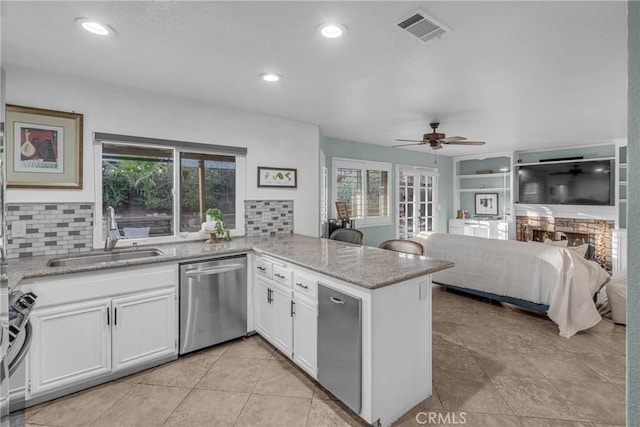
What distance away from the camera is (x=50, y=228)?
99.0 inches

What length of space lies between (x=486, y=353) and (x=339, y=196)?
347 cm

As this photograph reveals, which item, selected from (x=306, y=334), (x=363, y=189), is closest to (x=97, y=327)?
(x=306, y=334)

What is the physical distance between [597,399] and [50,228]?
13.8 ft

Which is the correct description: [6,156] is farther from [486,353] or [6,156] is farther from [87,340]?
[486,353]

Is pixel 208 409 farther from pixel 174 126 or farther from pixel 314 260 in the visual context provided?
pixel 174 126

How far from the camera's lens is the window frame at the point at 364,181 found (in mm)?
5480

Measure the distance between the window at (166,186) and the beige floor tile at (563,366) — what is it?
10.1 feet

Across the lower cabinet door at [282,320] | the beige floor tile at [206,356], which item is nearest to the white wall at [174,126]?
the lower cabinet door at [282,320]

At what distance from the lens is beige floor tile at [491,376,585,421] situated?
1.93 metres

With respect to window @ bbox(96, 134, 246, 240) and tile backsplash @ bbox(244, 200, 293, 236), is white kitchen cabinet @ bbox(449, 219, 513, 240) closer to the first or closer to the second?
tile backsplash @ bbox(244, 200, 293, 236)

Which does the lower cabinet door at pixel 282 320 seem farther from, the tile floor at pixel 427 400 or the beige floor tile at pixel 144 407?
the beige floor tile at pixel 144 407

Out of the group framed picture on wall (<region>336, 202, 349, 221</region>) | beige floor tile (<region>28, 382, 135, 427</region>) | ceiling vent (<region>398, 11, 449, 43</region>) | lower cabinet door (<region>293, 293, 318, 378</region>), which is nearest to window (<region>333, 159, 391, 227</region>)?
framed picture on wall (<region>336, 202, 349, 221</region>)

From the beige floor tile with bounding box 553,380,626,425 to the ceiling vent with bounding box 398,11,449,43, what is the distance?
2.54 metres

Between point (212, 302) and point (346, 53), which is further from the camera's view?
point (212, 302)
